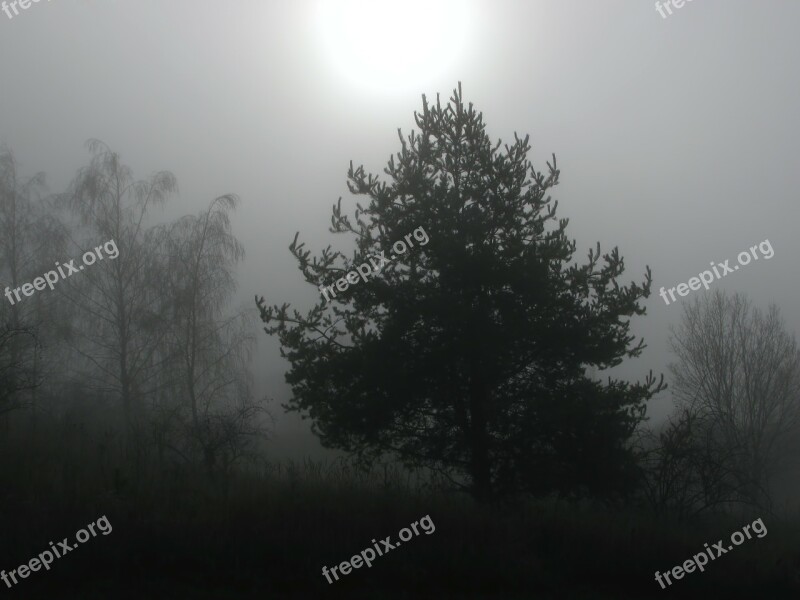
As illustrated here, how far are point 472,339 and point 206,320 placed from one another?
17376 mm

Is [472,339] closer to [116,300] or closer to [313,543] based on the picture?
[313,543]

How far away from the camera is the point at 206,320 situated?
26.6m

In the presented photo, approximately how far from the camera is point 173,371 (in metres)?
25.8

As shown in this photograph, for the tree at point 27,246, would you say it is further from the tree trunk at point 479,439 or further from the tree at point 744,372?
the tree at point 744,372

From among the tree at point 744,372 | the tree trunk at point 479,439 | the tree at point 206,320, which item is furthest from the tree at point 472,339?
the tree at point 744,372

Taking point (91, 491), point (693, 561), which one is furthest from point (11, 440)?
point (693, 561)

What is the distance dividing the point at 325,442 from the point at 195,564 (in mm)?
4294

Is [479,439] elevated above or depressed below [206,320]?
below

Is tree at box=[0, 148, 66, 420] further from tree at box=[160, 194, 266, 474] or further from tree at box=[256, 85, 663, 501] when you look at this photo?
tree at box=[256, 85, 663, 501]

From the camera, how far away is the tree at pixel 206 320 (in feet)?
84.9

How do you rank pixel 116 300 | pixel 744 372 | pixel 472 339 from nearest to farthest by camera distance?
pixel 472 339 < pixel 116 300 < pixel 744 372

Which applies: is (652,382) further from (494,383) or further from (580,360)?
(494,383)

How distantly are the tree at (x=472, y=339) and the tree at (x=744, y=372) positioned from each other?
28.1 metres

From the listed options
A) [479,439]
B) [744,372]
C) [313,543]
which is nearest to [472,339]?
[479,439]
